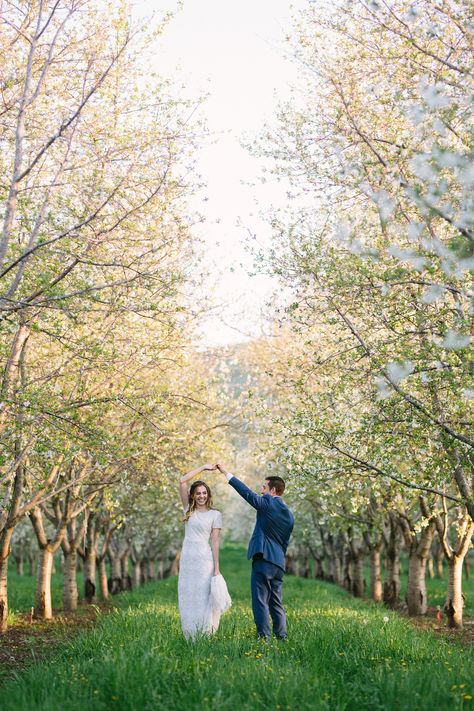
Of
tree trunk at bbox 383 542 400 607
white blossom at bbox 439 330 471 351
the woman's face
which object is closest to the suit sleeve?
the woman's face

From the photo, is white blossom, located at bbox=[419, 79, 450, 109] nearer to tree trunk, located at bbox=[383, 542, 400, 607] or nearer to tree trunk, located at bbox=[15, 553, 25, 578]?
tree trunk, located at bbox=[383, 542, 400, 607]

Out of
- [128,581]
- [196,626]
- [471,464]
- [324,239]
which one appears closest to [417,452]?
[471,464]

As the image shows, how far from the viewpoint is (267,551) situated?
10172 millimetres

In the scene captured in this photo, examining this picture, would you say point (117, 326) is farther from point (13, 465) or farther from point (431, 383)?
point (431, 383)

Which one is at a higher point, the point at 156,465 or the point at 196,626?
the point at 156,465

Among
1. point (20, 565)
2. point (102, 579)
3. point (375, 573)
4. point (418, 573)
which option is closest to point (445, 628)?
point (418, 573)

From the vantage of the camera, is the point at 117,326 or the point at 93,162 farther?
the point at 117,326

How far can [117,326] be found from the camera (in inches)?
585

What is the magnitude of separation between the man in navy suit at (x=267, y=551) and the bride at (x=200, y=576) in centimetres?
43

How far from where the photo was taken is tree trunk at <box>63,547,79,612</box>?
22422 mm

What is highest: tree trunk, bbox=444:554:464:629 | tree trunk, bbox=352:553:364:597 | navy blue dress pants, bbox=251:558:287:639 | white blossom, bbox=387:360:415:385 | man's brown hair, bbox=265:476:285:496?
white blossom, bbox=387:360:415:385

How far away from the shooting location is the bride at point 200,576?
10.2 meters

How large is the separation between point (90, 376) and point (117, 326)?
1.48 meters

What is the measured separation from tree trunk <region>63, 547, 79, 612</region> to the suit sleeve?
14.0 m
